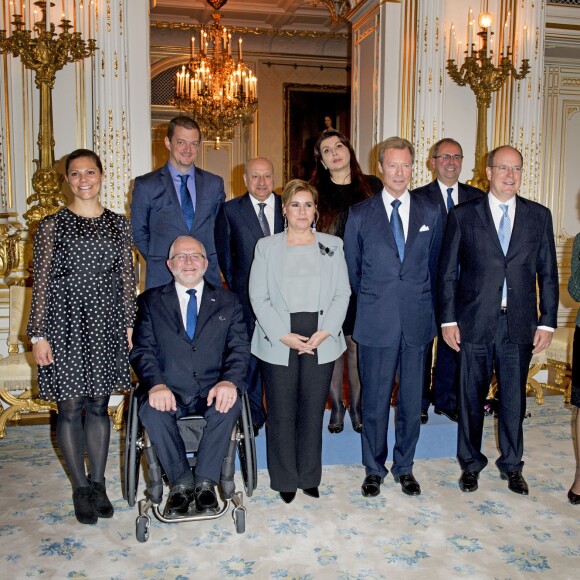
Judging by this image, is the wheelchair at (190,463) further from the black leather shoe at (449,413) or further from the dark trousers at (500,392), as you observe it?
the black leather shoe at (449,413)

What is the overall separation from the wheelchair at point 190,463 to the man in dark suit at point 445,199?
159cm

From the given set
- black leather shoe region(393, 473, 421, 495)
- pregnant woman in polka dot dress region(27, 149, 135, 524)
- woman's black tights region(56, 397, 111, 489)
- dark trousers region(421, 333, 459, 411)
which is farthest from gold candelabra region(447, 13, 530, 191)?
woman's black tights region(56, 397, 111, 489)

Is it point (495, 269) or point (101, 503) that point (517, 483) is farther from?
point (101, 503)

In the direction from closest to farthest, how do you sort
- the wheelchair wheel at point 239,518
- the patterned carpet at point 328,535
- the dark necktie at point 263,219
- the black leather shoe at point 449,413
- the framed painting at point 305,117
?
the patterned carpet at point 328,535 → the wheelchair wheel at point 239,518 → the dark necktie at point 263,219 → the black leather shoe at point 449,413 → the framed painting at point 305,117

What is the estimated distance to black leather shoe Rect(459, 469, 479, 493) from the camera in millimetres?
3695

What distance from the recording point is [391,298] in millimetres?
3502

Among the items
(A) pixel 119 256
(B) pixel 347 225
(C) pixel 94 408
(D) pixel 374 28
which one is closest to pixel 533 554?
(B) pixel 347 225

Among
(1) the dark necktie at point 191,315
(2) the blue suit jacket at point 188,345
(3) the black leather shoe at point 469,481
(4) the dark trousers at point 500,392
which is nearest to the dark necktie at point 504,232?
(4) the dark trousers at point 500,392

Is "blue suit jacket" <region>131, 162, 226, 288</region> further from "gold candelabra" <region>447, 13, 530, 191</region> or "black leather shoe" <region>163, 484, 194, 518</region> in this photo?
"gold candelabra" <region>447, 13, 530, 191</region>

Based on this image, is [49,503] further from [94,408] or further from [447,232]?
[447,232]

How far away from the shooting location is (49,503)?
358 cm

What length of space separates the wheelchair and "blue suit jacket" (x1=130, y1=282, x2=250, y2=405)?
0.17 m

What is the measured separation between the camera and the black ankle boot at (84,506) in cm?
331

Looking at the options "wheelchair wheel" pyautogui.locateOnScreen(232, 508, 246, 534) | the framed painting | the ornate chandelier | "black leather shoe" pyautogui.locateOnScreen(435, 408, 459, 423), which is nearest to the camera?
"wheelchair wheel" pyautogui.locateOnScreen(232, 508, 246, 534)
